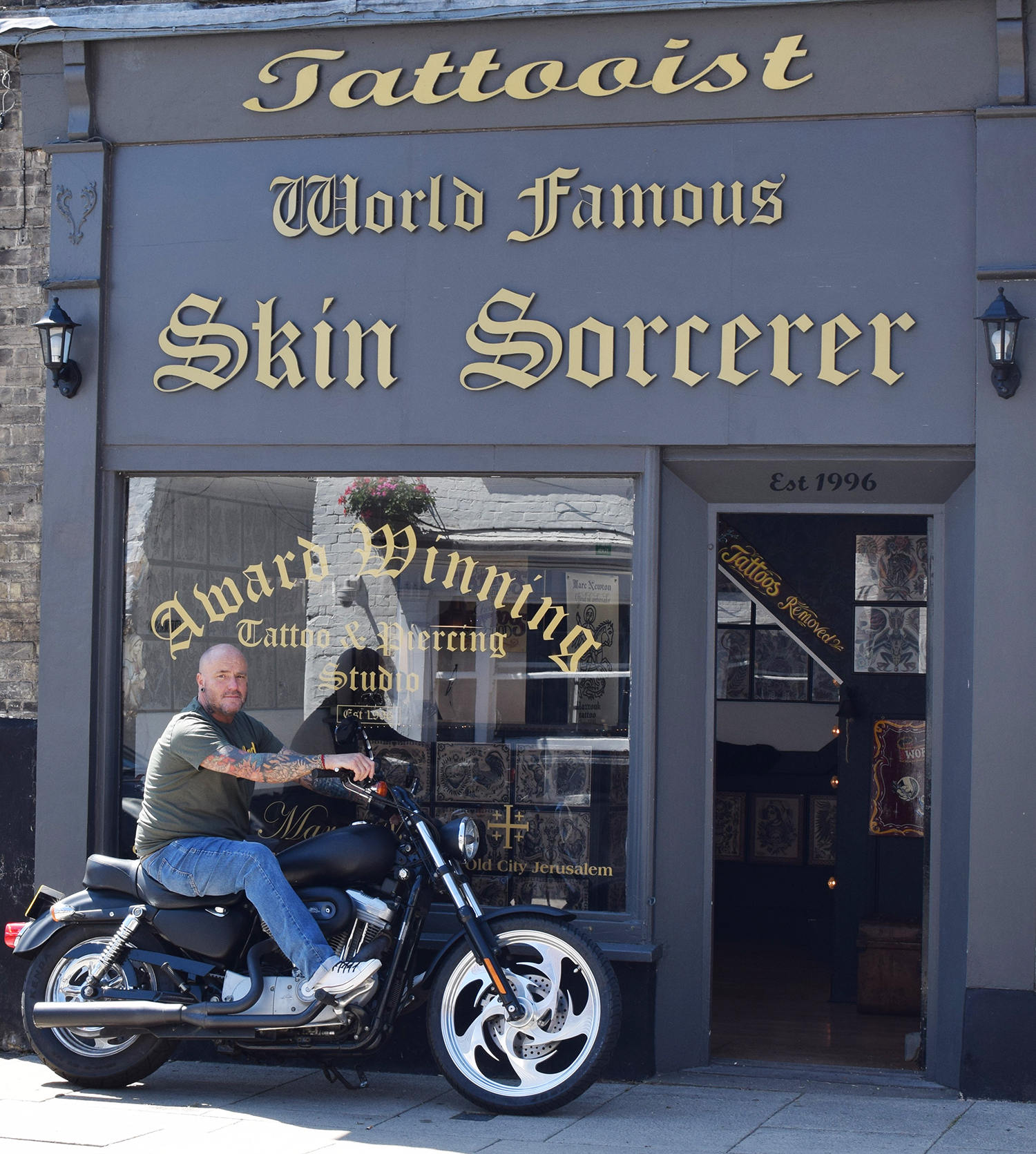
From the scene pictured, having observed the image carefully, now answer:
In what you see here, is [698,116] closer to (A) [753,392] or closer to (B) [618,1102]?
(A) [753,392]

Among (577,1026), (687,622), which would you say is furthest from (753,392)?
(577,1026)

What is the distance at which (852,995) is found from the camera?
7.47 meters

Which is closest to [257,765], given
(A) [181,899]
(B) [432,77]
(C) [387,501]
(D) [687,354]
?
(A) [181,899]

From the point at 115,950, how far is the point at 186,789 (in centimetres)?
68

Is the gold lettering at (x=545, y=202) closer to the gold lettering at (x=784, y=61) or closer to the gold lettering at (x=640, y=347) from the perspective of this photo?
the gold lettering at (x=640, y=347)

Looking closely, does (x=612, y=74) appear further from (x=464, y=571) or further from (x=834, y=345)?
(x=464, y=571)

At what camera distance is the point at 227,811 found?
5406 millimetres

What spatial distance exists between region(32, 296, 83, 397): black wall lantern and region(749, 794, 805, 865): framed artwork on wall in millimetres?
5627

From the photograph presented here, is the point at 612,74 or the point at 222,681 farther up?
the point at 612,74

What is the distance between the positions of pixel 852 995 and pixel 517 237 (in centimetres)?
453

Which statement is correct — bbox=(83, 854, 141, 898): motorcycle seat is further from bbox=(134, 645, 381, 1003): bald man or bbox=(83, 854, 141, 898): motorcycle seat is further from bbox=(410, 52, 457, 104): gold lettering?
bbox=(410, 52, 457, 104): gold lettering

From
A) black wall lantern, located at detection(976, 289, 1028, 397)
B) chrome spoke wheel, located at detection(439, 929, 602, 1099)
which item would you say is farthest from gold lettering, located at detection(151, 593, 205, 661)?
black wall lantern, located at detection(976, 289, 1028, 397)

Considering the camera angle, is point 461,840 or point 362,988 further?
point 461,840

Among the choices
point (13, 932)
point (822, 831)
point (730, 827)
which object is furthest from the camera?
point (730, 827)
